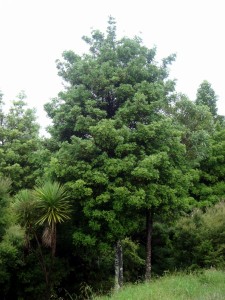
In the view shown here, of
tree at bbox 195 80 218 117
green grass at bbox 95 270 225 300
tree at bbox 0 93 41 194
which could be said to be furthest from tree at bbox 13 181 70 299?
tree at bbox 195 80 218 117

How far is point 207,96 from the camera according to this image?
133 feet

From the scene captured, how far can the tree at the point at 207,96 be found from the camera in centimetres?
4028

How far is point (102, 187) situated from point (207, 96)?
94.0 ft

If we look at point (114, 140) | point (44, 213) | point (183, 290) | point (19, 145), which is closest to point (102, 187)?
point (114, 140)

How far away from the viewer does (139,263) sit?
20.0m

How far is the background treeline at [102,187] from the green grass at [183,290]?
3902 mm

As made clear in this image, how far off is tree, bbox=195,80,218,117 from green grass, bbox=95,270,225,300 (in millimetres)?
30663

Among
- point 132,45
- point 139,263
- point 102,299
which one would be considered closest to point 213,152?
point 139,263

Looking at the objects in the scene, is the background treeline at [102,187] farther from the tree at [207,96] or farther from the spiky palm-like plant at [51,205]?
the tree at [207,96]

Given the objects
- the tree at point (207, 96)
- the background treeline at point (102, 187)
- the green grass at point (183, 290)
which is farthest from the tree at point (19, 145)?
the tree at point (207, 96)

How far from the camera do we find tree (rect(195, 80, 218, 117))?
4028cm

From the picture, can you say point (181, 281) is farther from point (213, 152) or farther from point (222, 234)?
point (213, 152)

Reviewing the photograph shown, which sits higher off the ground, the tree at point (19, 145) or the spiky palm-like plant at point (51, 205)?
the tree at point (19, 145)

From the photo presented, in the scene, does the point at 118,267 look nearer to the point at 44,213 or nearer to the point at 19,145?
the point at 44,213
